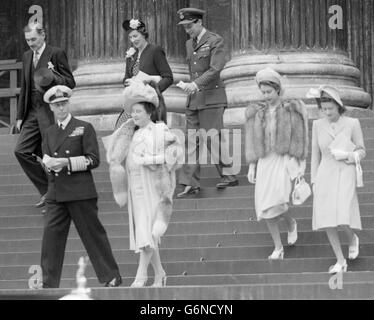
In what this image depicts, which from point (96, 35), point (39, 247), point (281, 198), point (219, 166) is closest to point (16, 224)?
point (39, 247)

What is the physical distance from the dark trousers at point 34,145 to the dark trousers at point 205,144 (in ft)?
4.99

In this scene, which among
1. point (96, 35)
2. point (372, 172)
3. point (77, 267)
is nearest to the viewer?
point (77, 267)

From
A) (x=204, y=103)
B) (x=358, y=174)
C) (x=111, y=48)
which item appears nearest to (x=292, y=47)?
(x=111, y=48)

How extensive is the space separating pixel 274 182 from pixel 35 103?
3.54 metres

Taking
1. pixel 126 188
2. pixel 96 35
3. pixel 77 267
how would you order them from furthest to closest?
pixel 96 35 → pixel 77 267 → pixel 126 188

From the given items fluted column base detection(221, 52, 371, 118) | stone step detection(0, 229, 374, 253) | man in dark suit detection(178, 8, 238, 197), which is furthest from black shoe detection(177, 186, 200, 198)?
fluted column base detection(221, 52, 371, 118)

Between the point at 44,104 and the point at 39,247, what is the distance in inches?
73.8

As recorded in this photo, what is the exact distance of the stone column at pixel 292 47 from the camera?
22203 mm

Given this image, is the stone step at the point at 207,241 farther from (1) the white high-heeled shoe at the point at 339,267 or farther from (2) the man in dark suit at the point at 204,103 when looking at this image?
(2) the man in dark suit at the point at 204,103

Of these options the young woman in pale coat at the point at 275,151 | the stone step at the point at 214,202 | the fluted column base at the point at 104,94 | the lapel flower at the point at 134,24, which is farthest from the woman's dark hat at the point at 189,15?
the fluted column base at the point at 104,94

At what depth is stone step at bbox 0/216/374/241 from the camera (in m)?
17.5

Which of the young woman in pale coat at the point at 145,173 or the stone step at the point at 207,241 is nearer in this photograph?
the young woman in pale coat at the point at 145,173
